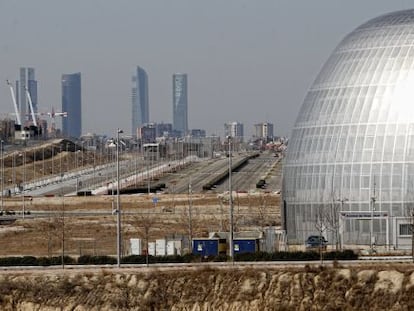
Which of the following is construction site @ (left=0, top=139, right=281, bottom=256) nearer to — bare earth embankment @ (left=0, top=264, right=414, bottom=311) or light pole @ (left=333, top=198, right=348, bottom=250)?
light pole @ (left=333, top=198, right=348, bottom=250)

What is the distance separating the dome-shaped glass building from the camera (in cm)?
9394

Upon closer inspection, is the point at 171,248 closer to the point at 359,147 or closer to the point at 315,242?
the point at 315,242

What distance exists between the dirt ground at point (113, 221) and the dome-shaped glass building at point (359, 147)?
1009 cm

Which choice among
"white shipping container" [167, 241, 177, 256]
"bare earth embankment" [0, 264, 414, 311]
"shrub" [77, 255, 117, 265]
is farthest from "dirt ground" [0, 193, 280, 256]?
"bare earth embankment" [0, 264, 414, 311]

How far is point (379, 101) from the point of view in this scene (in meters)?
96.6

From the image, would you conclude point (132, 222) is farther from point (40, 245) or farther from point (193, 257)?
point (193, 257)

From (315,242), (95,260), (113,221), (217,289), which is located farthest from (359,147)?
(113,221)

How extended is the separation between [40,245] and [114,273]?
37.9m

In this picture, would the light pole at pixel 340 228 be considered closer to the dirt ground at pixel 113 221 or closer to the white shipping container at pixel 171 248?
the dirt ground at pixel 113 221

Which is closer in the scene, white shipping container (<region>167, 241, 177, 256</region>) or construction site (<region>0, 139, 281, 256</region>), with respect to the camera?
white shipping container (<region>167, 241, 177, 256</region>)

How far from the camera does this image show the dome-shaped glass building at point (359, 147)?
9394 centimetres

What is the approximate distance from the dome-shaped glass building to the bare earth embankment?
86.2 ft

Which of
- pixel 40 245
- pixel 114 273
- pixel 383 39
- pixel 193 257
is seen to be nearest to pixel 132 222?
pixel 40 245

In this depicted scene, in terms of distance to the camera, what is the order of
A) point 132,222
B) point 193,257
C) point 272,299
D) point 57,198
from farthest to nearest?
point 57,198
point 132,222
point 193,257
point 272,299
